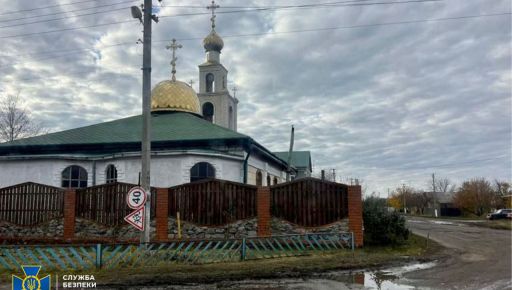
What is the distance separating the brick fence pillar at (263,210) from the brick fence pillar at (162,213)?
3.26 m

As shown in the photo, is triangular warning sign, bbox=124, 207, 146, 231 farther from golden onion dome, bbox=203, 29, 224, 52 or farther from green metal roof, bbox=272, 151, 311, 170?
green metal roof, bbox=272, 151, 311, 170

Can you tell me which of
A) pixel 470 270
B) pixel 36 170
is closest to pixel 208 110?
pixel 36 170

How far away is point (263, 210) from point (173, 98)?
1268 centimetres

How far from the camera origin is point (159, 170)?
60.8ft

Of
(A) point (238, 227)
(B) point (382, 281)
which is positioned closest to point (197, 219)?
(A) point (238, 227)

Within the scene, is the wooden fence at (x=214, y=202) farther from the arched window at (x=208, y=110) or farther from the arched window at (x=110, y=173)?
the arched window at (x=208, y=110)

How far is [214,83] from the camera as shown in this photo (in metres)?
40.8

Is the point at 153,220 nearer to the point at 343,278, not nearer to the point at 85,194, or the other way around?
the point at 85,194

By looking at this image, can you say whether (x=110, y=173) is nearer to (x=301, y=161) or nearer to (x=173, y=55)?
(x=173, y=55)

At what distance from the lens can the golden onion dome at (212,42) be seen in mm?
40875

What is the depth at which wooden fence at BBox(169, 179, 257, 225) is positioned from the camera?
15094mm

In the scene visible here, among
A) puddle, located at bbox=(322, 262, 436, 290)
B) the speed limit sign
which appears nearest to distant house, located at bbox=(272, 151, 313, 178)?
puddle, located at bbox=(322, 262, 436, 290)

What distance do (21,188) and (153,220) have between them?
554 cm

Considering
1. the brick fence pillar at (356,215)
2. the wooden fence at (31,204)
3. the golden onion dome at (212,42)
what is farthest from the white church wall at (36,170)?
the golden onion dome at (212,42)
